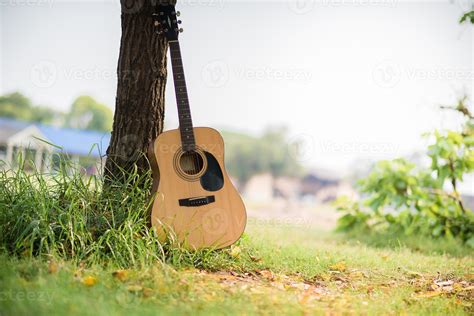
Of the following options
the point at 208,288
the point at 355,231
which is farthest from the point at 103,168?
the point at 355,231

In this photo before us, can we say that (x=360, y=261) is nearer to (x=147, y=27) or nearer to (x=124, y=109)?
(x=124, y=109)

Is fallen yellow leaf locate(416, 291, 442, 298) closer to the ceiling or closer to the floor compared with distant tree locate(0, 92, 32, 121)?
closer to the floor

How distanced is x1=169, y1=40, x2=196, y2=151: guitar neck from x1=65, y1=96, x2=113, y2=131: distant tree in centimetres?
2418

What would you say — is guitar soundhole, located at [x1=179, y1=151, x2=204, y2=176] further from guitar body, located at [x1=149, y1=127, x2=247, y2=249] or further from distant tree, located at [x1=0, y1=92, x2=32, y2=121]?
distant tree, located at [x1=0, y1=92, x2=32, y2=121]

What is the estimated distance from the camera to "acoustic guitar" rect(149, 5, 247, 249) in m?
3.16

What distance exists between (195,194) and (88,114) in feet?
82.8

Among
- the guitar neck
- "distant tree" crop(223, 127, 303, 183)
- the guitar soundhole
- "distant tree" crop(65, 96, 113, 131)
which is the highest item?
"distant tree" crop(65, 96, 113, 131)

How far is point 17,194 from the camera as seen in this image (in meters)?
3.06

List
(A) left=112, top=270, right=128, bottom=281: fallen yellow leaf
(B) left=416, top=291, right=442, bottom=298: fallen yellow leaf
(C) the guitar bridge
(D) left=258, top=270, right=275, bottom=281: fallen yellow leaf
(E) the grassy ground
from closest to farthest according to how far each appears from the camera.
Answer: (E) the grassy ground, (A) left=112, top=270, right=128, bottom=281: fallen yellow leaf, (B) left=416, top=291, right=442, bottom=298: fallen yellow leaf, (D) left=258, top=270, right=275, bottom=281: fallen yellow leaf, (C) the guitar bridge

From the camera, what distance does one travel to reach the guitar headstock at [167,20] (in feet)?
11.1

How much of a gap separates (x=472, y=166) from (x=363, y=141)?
3.84 feet

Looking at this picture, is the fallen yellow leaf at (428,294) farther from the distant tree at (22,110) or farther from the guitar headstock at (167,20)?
the distant tree at (22,110)

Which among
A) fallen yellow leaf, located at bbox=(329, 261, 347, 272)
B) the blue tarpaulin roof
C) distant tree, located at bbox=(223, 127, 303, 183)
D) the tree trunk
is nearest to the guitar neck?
the tree trunk

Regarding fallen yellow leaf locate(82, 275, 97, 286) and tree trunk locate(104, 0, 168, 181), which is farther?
tree trunk locate(104, 0, 168, 181)
